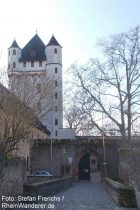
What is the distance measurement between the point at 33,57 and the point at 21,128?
60136mm

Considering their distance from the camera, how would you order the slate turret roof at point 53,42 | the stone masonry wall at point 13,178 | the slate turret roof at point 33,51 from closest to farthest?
the stone masonry wall at point 13,178 < the slate turret roof at point 53,42 < the slate turret roof at point 33,51

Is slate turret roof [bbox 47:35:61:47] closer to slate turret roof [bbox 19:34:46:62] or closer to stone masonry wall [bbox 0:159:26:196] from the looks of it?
slate turret roof [bbox 19:34:46:62]

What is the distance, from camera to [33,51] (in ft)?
244

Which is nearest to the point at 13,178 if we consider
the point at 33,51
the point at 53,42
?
the point at 53,42

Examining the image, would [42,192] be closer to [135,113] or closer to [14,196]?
[14,196]

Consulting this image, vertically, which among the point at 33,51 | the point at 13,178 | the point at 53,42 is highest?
the point at 53,42

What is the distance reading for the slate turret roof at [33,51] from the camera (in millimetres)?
72938

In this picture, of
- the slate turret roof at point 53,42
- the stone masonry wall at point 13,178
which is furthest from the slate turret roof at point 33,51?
the stone masonry wall at point 13,178

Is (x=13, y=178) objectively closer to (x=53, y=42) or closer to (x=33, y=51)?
(x=53, y=42)

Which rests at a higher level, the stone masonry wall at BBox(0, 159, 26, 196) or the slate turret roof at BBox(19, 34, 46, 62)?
the slate turret roof at BBox(19, 34, 46, 62)

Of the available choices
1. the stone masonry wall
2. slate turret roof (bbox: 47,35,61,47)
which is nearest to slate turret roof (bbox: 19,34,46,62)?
slate turret roof (bbox: 47,35,61,47)

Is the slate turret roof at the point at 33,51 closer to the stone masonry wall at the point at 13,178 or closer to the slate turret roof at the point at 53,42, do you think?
the slate turret roof at the point at 53,42

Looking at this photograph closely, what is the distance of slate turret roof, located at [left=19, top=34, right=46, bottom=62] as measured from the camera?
72938 millimetres

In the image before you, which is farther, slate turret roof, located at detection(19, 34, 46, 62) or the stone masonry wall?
slate turret roof, located at detection(19, 34, 46, 62)
